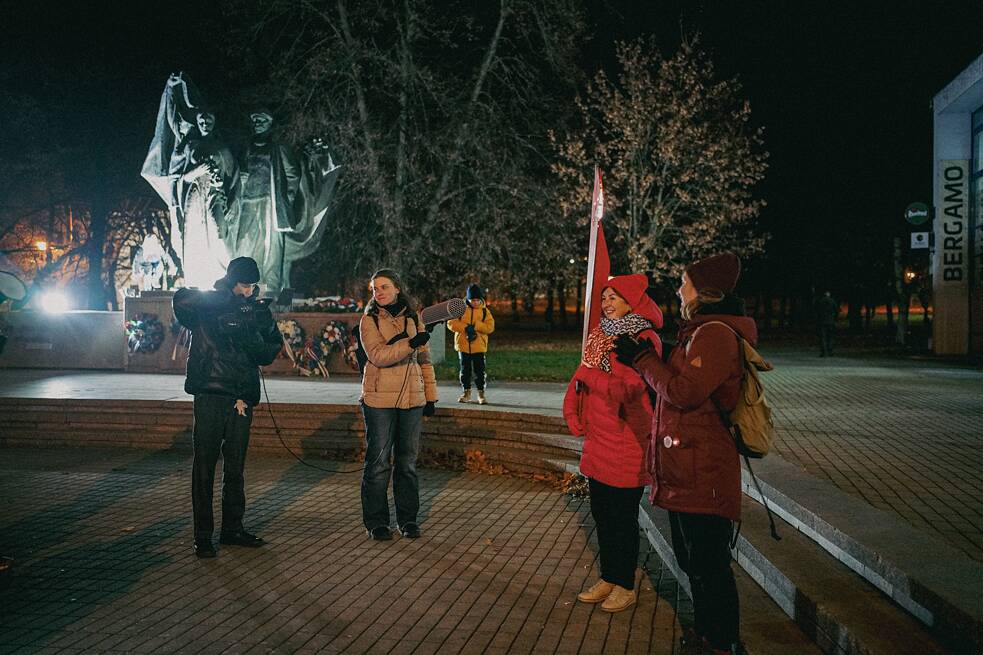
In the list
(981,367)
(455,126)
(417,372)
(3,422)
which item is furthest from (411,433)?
(455,126)

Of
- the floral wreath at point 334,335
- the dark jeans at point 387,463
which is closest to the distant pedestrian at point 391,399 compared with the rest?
the dark jeans at point 387,463

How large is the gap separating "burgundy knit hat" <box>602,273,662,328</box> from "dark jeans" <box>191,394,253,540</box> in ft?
9.97

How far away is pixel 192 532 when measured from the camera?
668 centimetres

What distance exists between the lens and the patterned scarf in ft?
14.8

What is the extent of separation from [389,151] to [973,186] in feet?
53.5

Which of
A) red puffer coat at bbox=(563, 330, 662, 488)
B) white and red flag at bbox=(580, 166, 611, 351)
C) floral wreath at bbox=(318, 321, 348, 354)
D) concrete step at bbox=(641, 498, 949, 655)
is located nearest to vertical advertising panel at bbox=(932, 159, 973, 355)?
floral wreath at bbox=(318, 321, 348, 354)

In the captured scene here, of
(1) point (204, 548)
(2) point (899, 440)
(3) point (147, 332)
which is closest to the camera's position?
(1) point (204, 548)

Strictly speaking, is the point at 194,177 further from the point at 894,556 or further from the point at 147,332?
the point at 894,556

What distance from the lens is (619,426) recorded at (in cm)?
477

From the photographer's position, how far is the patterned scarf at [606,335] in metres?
4.50

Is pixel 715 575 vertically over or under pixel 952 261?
under

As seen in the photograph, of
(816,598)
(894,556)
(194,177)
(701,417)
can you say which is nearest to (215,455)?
(701,417)

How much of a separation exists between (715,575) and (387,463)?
10.4 ft

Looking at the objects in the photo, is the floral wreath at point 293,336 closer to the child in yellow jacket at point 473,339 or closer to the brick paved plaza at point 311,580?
the child in yellow jacket at point 473,339
